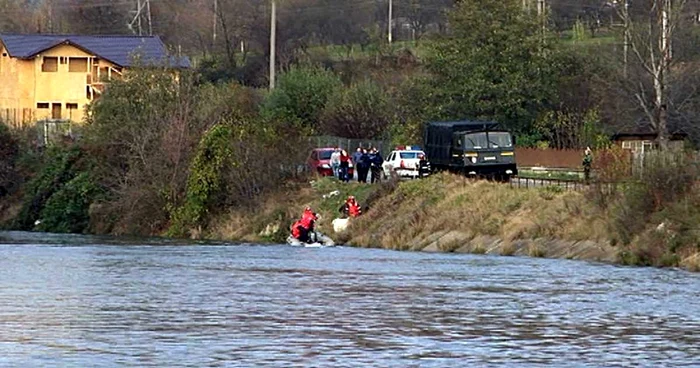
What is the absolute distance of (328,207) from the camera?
70312mm

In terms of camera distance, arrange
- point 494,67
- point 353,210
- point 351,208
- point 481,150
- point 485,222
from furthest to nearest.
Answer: point 494,67 < point 481,150 < point 351,208 < point 353,210 < point 485,222

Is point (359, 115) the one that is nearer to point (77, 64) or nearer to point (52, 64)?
point (77, 64)

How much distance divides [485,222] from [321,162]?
2141cm

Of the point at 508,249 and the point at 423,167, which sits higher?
the point at 423,167

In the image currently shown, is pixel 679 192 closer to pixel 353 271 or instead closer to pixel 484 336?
pixel 353 271

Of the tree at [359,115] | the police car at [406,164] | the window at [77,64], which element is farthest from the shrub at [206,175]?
the window at [77,64]

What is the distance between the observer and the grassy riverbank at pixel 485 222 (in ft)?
160

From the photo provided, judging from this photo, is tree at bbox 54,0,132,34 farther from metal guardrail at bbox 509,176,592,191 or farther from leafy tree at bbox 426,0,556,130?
metal guardrail at bbox 509,176,592,191

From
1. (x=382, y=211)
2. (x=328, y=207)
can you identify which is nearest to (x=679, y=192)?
(x=382, y=211)

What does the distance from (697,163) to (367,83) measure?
4721 cm

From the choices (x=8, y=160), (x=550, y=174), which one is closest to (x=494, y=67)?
(x=550, y=174)

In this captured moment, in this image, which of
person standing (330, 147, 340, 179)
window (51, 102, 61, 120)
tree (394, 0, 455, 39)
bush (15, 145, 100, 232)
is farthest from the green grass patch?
tree (394, 0, 455, 39)

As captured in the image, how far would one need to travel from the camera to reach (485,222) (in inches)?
2312

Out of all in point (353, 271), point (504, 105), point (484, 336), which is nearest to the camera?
point (484, 336)
